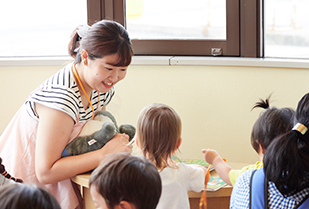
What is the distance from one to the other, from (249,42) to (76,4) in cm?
124

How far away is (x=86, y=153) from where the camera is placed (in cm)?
161

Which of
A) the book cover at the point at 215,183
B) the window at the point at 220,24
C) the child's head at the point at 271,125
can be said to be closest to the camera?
the child's head at the point at 271,125

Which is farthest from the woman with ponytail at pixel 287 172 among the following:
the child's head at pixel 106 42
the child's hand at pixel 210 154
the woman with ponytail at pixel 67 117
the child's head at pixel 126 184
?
the child's head at pixel 106 42

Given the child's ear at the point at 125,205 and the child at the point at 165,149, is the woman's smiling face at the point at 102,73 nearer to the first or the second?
the child at the point at 165,149

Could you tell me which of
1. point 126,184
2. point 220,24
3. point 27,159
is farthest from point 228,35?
point 126,184

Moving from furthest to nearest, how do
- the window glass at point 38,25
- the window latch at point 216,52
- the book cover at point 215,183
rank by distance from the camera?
the window glass at point 38,25
the window latch at point 216,52
the book cover at point 215,183

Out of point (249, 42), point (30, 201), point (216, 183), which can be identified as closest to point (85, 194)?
point (216, 183)

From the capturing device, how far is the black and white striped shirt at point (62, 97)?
158cm

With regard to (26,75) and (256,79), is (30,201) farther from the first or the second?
(26,75)

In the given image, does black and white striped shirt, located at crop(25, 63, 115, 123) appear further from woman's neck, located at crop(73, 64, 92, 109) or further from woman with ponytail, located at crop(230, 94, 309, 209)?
woman with ponytail, located at crop(230, 94, 309, 209)

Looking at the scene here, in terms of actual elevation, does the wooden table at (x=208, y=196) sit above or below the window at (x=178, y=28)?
below

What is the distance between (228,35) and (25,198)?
6.95ft

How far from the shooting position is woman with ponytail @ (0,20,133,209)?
158cm

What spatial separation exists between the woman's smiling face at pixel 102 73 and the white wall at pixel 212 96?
0.81 meters
